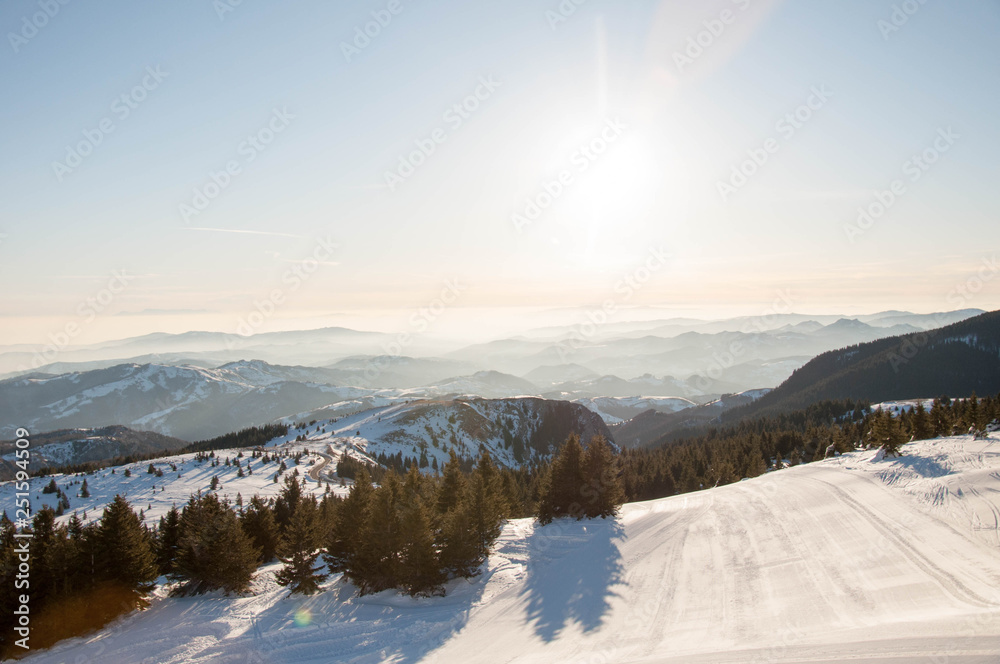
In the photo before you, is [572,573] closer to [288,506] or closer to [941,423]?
[288,506]

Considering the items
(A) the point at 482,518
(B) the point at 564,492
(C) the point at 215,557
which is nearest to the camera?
(C) the point at 215,557

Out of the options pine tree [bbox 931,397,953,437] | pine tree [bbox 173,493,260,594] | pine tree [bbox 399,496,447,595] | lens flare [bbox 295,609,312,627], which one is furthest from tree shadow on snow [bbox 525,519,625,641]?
pine tree [bbox 931,397,953,437]

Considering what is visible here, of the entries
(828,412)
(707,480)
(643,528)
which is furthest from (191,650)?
(828,412)

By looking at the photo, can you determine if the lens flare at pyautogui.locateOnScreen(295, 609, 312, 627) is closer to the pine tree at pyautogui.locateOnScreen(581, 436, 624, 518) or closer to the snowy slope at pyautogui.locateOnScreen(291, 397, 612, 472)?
the pine tree at pyautogui.locateOnScreen(581, 436, 624, 518)

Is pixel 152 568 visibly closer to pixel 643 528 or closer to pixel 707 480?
pixel 643 528

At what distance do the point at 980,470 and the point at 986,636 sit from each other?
28991mm

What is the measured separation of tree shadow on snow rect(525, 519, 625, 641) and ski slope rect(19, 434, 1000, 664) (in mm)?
143

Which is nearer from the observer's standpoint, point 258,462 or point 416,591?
point 416,591

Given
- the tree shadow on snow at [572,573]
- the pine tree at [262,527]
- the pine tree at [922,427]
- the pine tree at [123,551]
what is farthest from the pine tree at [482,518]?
the pine tree at [922,427]

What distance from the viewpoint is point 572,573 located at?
30.0 meters

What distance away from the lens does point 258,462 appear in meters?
117

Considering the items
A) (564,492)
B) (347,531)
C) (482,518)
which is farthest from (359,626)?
(564,492)

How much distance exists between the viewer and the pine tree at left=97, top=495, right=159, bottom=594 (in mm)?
27906

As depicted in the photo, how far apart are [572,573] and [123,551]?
27703 mm
